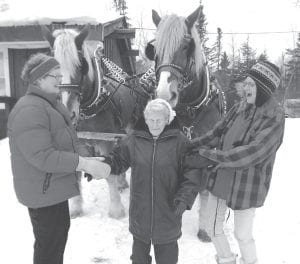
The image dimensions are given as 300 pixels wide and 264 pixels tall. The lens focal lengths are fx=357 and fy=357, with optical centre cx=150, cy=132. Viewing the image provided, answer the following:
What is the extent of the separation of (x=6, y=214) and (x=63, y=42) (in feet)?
7.28

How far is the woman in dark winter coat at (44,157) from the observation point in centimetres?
210

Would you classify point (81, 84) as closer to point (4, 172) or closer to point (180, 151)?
point (180, 151)

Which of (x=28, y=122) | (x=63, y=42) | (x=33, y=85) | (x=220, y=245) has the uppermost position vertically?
(x=63, y=42)

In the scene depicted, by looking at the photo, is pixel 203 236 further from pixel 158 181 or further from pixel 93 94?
pixel 93 94

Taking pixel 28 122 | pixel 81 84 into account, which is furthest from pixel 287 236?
pixel 28 122

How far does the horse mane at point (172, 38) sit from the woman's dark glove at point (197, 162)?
125 cm

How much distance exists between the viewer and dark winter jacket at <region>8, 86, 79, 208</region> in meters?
2.09

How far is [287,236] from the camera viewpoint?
3832 mm

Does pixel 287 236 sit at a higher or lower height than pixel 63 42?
lower

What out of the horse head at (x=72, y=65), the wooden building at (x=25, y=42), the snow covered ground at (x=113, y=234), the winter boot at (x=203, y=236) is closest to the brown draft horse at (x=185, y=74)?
the winter boot at (x=203, y=236)

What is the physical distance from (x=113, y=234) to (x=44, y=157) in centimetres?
200

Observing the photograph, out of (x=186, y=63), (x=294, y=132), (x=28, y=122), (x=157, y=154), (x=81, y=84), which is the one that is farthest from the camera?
(x=294, y=132)

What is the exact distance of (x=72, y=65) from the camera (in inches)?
140

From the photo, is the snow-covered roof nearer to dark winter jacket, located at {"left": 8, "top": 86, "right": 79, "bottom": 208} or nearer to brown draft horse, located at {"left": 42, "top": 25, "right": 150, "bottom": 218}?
brown draft horse, located at {"left": 42, "top": 25, "right": 150, "bottom": 218}
